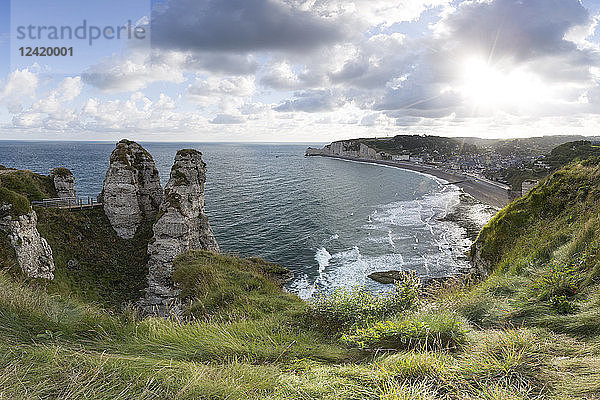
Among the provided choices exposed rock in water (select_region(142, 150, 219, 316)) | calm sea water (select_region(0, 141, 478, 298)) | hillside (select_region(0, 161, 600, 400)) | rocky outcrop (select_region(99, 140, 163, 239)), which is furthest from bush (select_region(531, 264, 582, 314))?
rocky outcrop (select_region(99, 140, 163, 239))

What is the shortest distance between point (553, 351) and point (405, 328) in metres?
1.98

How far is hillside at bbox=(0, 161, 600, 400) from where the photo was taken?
381 cm

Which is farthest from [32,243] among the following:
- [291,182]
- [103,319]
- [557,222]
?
[291,182]

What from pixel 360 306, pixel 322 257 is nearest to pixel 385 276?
pixel 322 257

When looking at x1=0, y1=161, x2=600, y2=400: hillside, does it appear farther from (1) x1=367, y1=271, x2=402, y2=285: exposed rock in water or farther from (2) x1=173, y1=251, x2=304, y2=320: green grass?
(1) x1=367, y1=271, x2=402, y2=285: exposed rock in water

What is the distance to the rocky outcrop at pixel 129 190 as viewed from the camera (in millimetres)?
29859

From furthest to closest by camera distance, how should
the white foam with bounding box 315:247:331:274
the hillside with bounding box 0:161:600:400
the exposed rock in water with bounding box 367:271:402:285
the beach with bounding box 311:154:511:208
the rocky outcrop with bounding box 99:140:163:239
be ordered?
the beach with bounding box 311:154:511:208 → the white foam with bounding box 315:247:331:274 → the exposed rock in water with bounding box 367:271:402:285 → the rocky outcrop with bounding box 99:140:163:239 → the hillside with bounding box 0:161:600:400

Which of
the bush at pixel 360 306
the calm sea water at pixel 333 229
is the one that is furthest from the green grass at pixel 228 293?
the calm sea water at pixel 333 229

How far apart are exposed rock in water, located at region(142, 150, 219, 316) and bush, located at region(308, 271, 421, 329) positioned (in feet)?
59.1

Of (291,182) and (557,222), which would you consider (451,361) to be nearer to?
(557,222)

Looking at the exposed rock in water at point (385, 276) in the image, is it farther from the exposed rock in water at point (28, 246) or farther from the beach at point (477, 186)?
the beach at point (477, 186)

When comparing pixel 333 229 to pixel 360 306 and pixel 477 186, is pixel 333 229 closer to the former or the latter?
pixel 360 306

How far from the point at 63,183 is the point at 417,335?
118ft

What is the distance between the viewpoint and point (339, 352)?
233 inches
